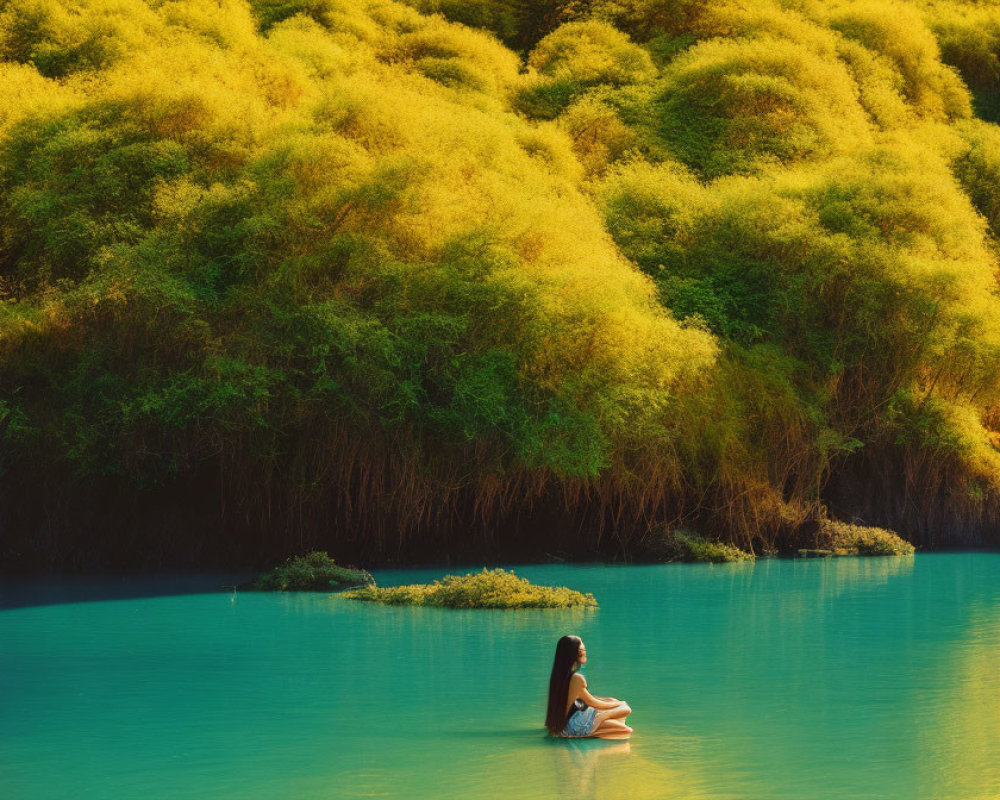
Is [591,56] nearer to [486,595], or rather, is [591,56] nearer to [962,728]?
[486,595]

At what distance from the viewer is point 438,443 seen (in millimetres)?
17125

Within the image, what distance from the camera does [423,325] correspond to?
645 inches

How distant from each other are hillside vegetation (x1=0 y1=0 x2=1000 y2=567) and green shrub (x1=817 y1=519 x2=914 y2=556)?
1.34 feet

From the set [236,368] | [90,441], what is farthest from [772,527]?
[90,441]

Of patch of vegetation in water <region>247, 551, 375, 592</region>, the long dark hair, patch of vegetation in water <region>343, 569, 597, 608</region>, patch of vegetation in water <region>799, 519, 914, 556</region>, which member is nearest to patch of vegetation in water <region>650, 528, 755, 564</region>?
patch of vegetation in water <region>799, 519, 914, 556</region>

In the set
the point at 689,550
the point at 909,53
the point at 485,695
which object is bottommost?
the point at 485,695

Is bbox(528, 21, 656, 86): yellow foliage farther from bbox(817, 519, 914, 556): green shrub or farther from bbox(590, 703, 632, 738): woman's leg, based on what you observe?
bbox(590, 703, 632, 738): woman's leg

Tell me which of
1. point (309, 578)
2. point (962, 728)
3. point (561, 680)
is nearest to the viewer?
point (561, 680)

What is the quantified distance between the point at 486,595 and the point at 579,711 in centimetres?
596

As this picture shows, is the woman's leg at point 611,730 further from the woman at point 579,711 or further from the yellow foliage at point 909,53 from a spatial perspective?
the yellow foliage at point 909,53

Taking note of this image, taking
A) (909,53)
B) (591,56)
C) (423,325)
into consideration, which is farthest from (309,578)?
(909,53)

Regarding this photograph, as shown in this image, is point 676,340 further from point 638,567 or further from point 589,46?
point 589,46

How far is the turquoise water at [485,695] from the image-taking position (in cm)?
742

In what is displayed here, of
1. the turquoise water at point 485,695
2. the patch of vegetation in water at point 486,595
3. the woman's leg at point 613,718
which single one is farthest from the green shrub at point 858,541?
the woman's leg at point 613,718
